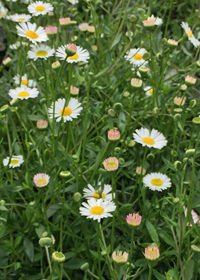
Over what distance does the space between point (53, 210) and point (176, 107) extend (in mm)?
548

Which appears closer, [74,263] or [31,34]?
[74,263]

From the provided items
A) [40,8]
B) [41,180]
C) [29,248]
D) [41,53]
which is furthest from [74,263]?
[40,8]

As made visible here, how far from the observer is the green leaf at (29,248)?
0.94 m

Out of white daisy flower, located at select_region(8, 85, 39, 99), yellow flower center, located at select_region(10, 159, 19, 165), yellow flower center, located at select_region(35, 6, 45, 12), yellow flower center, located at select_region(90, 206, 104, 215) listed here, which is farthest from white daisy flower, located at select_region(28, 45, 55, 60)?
yellow flower center, located at select_region(90, 206, 104, 215)

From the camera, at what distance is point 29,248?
960 mm

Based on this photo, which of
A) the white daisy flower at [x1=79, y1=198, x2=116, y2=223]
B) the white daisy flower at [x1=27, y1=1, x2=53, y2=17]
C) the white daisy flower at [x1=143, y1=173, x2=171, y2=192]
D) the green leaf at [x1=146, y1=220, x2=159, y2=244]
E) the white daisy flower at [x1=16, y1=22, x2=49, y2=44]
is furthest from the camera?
the white daisy flower at [x1=27, y1=1, x2=53, y2=17]

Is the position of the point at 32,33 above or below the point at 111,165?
above

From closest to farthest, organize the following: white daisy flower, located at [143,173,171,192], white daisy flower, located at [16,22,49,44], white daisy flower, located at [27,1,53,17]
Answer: white daisy flower, located at [143,173,171,192] < white daisy flower, located at [16,22,49,44] < white daisy flower, located at [27,1,53,17]

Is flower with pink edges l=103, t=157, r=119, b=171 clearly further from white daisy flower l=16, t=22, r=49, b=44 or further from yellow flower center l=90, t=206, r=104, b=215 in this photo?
white daisy flower l=16, t=22, r=49, b=44

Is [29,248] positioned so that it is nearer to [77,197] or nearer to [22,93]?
[77,197]

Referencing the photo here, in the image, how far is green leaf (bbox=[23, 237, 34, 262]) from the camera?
3.07ft

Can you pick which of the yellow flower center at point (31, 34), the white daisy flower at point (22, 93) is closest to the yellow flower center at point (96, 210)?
the white daisy flower at point (22, 93)

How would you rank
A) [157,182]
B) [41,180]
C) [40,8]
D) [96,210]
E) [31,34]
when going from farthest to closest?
[40,8] < [31,34] < [157,182] < [41,180] < [96,210]

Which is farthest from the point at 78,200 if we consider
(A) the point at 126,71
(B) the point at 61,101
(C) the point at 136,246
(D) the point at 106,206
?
(A) the point at 126,71
